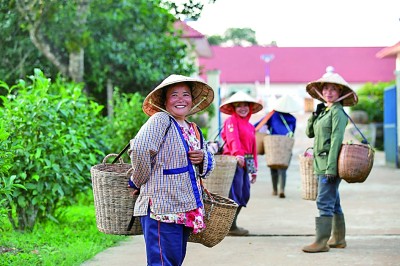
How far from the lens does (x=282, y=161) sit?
12555mm

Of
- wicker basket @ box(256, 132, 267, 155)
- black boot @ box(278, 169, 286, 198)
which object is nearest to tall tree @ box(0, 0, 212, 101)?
wicker basket @ box(256, 132, 267, 155)

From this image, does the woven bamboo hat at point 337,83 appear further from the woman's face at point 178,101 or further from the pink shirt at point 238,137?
the woman's face at point 178,101

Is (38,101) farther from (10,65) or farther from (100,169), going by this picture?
(10,65)

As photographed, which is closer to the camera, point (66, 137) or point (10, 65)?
point (66, 137)

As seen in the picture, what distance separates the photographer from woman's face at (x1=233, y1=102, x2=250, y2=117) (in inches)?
367

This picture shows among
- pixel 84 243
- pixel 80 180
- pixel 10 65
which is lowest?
pixel 84 243

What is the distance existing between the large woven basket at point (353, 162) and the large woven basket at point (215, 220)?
2.26 m

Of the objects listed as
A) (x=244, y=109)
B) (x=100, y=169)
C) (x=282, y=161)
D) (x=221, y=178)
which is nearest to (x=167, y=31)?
(x=282, y=161)

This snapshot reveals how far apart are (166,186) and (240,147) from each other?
4.09m

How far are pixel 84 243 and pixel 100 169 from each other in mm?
2620

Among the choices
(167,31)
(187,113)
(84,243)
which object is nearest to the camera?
(187,113)

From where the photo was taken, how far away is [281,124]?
13031mm

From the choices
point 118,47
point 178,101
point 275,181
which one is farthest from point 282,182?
point 178,101

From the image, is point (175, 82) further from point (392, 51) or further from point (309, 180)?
point (392, 51)
